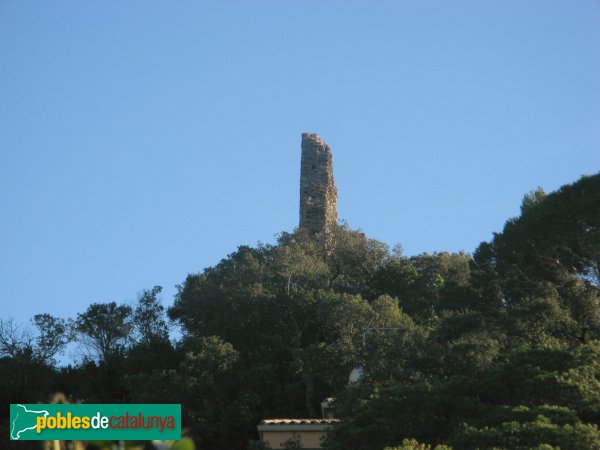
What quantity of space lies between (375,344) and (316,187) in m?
15.3

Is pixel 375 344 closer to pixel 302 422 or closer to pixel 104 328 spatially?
pixel 302 422

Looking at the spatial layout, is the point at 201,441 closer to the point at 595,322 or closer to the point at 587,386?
the point at 595,322

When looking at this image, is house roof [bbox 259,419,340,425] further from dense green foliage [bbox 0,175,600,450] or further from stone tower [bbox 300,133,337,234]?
stone tower [bbox 300,133,337,234]

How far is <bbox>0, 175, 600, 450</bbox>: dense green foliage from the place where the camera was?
Answer: 1859cm

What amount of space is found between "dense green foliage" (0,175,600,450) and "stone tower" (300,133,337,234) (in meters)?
1.67

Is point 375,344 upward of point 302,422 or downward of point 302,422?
upward

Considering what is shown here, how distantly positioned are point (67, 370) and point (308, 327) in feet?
23.1

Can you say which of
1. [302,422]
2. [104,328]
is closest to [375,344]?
[302,422]

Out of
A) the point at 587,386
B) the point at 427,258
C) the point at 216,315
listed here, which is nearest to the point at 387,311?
the point at 216,315

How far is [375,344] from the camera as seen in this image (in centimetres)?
2559

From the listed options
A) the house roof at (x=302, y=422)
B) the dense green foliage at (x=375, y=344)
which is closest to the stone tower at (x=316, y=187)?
the dense green foliage at (x=375, y=344)

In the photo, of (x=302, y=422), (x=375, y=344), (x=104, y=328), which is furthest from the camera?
(x=104, y=328)

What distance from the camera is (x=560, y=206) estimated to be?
2475cm

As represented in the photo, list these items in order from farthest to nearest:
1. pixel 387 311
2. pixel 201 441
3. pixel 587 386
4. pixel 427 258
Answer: pixel 427 258, pixel 387 311, pixel 201 441, pixel 587 386
